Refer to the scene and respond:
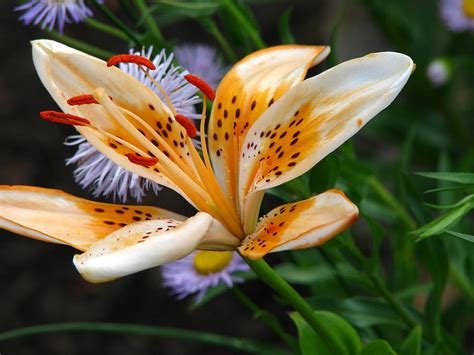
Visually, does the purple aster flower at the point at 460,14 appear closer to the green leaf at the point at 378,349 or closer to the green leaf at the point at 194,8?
the green leaf at the point at 194,8

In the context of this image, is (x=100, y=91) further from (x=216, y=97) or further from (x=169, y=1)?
(x=169, y=1)

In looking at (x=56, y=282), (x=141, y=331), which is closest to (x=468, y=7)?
(x=141, y=331)

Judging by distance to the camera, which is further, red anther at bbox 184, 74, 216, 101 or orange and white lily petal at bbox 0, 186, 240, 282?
red anther at bbox 184, 74, 216, 101

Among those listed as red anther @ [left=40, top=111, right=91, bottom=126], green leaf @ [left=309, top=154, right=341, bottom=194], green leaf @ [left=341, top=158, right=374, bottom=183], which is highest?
red anther @ [left=40, top=111, right=91, bottom=126]

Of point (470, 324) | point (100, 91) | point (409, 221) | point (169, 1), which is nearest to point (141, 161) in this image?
point (100, 91)

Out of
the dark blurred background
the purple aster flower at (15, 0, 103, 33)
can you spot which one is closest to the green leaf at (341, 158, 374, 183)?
the purple aster flower at (15, 0, 103, 33)

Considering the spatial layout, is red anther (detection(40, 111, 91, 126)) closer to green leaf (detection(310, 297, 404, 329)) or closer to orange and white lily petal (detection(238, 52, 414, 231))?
orange and white lily petal (detection(238, 52, 414, 231))

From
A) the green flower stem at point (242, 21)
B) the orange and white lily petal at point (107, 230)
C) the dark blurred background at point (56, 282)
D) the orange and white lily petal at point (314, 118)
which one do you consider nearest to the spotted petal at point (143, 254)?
the orange and white lily petal at point (107, 230)
